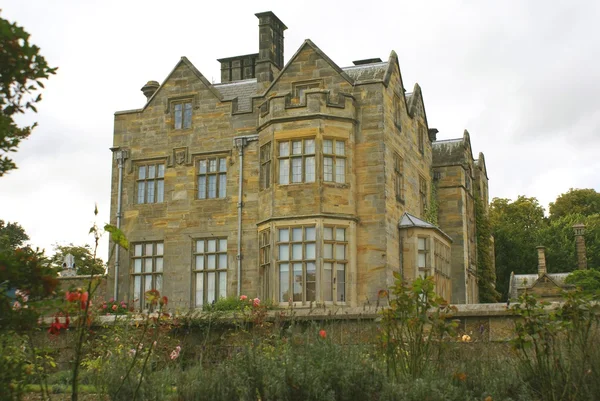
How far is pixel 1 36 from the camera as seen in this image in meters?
5.52

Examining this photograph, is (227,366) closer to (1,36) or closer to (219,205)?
(1,36)

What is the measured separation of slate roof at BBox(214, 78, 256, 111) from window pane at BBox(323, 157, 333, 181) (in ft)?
12.8

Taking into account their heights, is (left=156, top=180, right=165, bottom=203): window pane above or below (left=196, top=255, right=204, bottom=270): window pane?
above

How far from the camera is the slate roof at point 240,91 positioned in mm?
26172

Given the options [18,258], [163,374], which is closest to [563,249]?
[163,374]

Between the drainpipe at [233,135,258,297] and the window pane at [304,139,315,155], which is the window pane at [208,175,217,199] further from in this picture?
the window pane at [304,139,315,155]

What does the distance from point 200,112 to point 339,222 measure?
6075 mm

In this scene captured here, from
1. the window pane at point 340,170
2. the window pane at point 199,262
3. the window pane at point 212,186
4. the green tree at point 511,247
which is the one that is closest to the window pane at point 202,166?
the window pane at point 212,186

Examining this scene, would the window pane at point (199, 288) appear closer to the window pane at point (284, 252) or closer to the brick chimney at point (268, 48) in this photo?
the window pane at point (284, 252)

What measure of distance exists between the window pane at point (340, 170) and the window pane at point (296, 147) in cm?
109

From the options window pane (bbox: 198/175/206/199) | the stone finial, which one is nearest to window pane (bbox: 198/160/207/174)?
window pane (bbox: 198/175/206/199)

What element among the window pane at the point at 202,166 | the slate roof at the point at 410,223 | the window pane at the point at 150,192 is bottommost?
the slate roof at the point at 410,223

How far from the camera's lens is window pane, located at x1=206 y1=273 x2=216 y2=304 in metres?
24.2

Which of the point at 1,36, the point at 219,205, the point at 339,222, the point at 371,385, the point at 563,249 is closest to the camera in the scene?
the point at 1,36
